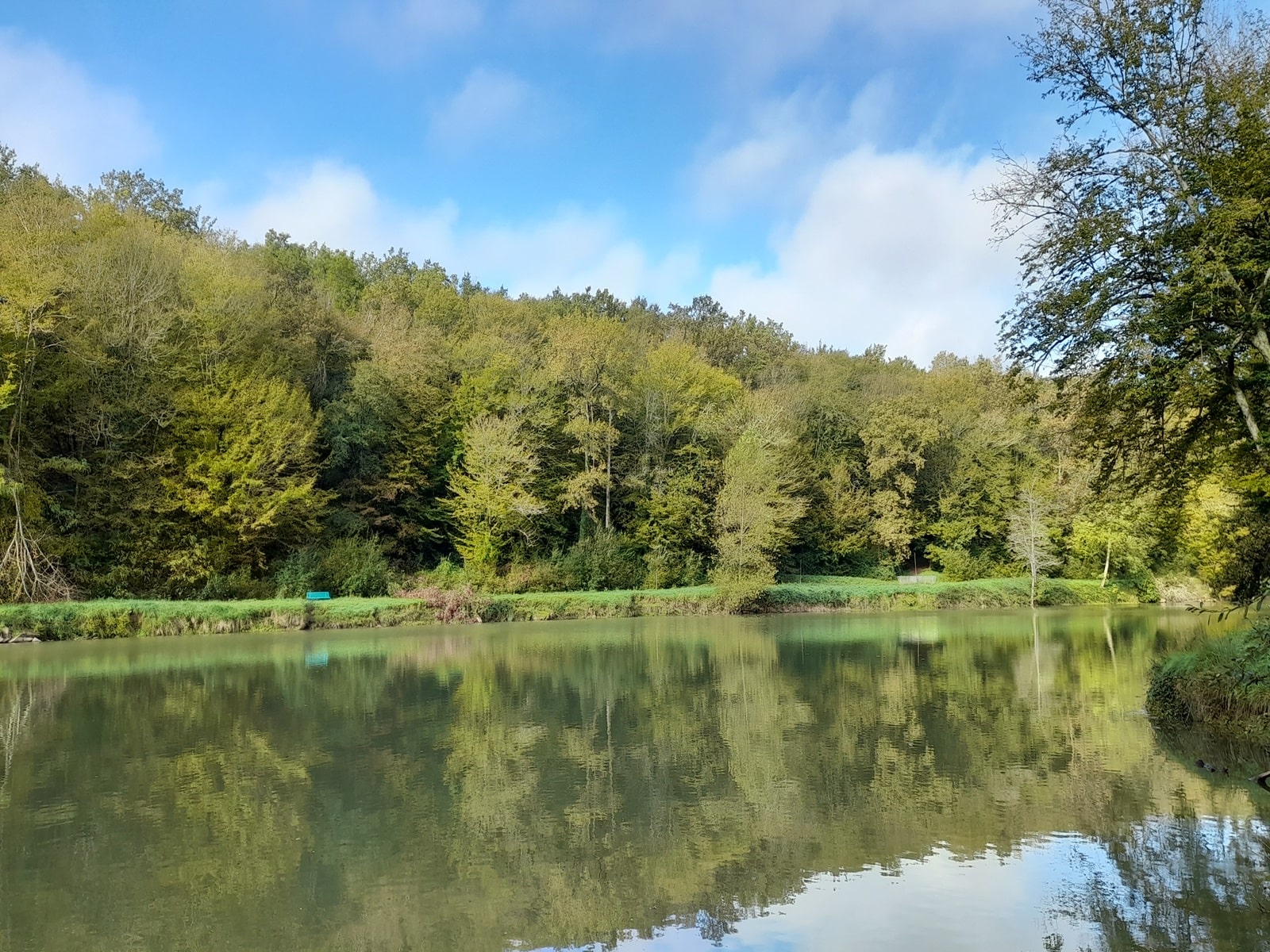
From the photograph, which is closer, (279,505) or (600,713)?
(600,713)

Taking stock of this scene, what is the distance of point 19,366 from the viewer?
2744 centimetres

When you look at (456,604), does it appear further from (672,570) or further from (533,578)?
(672,570)

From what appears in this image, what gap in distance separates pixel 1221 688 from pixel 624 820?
305 inches

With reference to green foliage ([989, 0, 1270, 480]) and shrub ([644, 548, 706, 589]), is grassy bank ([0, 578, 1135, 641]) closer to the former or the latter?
shrub ([644, 548, 706, 589])

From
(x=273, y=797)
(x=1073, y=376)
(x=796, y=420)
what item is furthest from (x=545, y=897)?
(x=796, y=420)

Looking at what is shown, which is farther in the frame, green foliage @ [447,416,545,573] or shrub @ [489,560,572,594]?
green foliage @ [447,416,545,573]

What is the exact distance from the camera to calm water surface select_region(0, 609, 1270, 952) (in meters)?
5.27

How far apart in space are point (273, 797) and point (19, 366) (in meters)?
25.7

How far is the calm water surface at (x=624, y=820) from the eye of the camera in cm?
527

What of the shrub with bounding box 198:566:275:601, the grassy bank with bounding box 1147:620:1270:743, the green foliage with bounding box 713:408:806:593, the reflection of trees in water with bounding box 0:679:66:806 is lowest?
the reflection of trees in water with bounding box 0:679:66:806

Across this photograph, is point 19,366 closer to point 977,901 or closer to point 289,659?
point 289,659

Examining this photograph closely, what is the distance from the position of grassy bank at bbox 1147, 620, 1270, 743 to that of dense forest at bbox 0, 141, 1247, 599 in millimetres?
2468

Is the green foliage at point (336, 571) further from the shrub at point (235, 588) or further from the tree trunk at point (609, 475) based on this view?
the tree trunk at point (609, 475)

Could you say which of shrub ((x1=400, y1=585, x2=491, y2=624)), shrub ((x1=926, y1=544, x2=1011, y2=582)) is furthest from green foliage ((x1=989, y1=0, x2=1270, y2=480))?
shrub ((x1=926, y1=544, x2=1011, y2=582))
